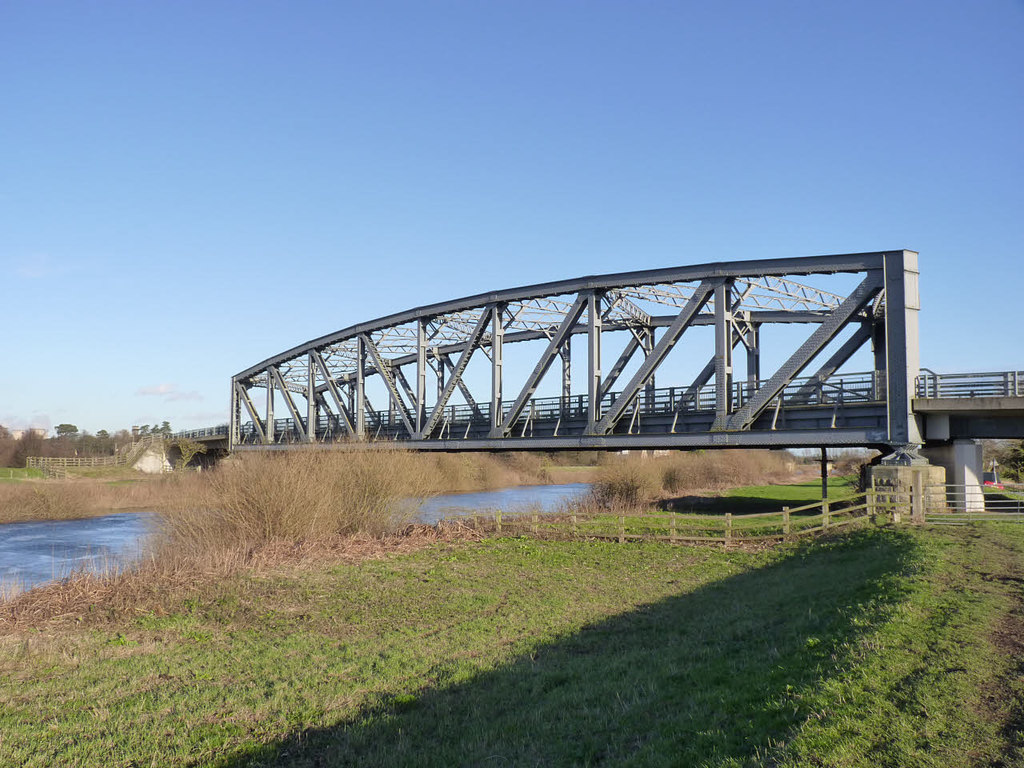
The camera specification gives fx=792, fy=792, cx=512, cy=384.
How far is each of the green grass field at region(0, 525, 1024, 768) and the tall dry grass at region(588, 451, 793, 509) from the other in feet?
74.0

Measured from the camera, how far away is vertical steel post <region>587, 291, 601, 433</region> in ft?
112

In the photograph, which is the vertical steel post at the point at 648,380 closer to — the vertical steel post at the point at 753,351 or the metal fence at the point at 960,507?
the vertical steel post at the point at 753,351

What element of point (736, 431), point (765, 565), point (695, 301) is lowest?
point (765, 565)

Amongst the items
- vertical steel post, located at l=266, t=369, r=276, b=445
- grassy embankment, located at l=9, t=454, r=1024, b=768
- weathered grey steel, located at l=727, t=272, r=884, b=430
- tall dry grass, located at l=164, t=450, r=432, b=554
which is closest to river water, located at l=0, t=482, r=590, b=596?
tall dry grass, located at l=164, t=450, r=432, b=554

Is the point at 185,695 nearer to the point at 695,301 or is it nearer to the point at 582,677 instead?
the point at 582,677

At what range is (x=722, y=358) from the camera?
2980cm

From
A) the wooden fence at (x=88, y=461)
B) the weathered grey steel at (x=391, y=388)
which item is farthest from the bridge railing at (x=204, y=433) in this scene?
the weathered grey steel at (x=391, y=388)

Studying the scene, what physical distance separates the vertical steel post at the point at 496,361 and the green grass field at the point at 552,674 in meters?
20.5

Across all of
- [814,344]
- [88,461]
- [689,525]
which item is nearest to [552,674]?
[689,525]

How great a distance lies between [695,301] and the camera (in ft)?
99.7

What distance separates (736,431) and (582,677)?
19.6 m

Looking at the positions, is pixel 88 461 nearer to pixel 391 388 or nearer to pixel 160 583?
pixel 391 388

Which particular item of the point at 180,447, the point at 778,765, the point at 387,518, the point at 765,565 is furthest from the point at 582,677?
the point at 180,447

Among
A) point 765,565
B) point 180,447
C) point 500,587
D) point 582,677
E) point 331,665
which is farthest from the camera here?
point 180,447
